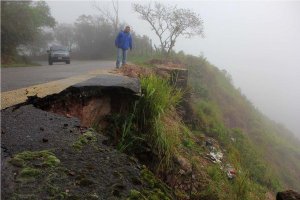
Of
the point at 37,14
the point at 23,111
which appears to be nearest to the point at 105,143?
the point at 23,111

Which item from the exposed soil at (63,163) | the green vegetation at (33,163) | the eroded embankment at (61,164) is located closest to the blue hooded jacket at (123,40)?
the eroded embankment at (61,164)

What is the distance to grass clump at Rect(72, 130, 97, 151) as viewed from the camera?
3.36m

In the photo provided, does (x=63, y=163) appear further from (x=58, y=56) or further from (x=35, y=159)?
(x=58, y=56)

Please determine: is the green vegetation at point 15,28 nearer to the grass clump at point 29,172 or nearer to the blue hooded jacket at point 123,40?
the blue hooded jacket at point 123,40

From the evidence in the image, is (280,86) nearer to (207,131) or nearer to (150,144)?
(207,131)

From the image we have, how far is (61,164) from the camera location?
2.89 metres

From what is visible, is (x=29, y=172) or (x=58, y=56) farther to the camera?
(x=58, y=56)

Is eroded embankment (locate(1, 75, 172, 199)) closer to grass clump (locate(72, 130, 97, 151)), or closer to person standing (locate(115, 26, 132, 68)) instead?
grass clump (locate(72, 130, 97, 151))

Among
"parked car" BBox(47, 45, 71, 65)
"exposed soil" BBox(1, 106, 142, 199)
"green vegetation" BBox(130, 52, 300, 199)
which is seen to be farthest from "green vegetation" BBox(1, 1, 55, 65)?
"exposed soil" BBox(1, 106, 142, 199)

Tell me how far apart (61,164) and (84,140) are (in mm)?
650

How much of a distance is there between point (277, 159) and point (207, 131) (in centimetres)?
1019

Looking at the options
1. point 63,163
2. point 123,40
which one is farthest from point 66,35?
point 63,163

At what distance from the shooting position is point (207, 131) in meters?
11.9

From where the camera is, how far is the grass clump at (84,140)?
11.0 ft
